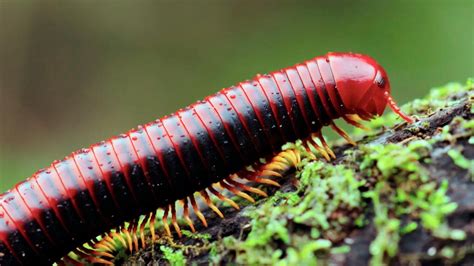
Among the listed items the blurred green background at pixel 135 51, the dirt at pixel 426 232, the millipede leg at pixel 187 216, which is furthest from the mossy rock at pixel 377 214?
the blurred green background at pixel 135 51

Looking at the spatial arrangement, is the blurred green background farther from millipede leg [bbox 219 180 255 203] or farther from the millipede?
millipede leg [bbox 219 180 255 203]

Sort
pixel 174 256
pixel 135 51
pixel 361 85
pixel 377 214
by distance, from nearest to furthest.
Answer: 1. pixel 377 214
2. pixel 174 256
3. pixel 361 85
4. pixel 135 51

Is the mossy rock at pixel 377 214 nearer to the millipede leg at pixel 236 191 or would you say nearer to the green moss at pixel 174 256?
the green moss at pixel 174 256

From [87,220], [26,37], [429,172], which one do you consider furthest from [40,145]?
[429,172]

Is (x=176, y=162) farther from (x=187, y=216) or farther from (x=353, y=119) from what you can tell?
(x=353, y=119)

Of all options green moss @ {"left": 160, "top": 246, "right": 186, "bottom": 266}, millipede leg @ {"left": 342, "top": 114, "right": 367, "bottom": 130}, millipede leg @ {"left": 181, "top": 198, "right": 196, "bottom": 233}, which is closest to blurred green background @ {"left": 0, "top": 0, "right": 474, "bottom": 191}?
millipede leg @ {"left": 342, "top": 114, "right": 367, "bottom": 130}

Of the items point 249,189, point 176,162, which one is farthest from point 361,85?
point 176,162
